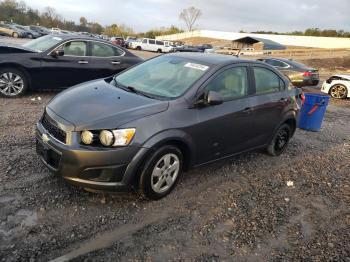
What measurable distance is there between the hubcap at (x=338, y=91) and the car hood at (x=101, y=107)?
41.3 ft

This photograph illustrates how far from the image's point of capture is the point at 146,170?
3803mm

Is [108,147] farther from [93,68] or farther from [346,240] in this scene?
[93,68]

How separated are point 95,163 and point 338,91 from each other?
13523mm

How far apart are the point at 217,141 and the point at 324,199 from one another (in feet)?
5.57

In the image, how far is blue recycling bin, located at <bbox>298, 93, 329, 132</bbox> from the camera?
8.00 m

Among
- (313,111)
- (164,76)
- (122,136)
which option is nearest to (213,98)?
(164,76)

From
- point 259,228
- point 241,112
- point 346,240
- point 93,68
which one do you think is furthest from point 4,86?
point 346,240

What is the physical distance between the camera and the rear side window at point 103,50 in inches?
350

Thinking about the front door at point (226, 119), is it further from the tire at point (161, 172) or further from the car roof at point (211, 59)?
the tire at point (161, 172)

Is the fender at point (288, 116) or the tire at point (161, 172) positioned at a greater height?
the fender at point (288, 116)

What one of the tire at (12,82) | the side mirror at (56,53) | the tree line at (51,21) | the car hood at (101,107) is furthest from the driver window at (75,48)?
the tree line at (51,21)

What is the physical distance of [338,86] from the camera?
14578 mm

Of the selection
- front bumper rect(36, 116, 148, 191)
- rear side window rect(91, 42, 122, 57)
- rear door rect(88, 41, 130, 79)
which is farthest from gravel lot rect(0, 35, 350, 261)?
rear side window rect(91, 42, 122, 57)

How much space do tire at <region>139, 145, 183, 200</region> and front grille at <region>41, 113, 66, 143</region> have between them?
91 cm
